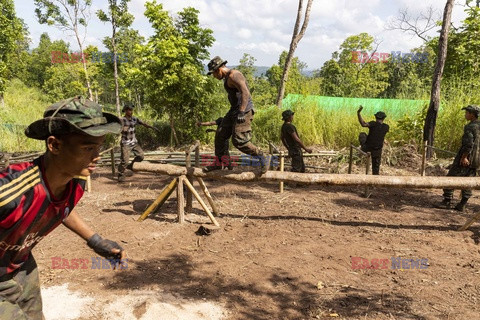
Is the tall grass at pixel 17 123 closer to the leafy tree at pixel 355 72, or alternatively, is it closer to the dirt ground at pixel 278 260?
the dirt ground at pixel 278 260

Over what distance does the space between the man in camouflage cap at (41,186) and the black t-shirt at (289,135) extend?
5.76 m

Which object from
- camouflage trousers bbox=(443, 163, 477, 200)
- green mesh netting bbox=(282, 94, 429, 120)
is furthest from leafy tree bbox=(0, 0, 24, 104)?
camouflage trousers bbox=(443, 163, 477, 200)

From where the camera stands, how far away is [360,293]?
12.3ft

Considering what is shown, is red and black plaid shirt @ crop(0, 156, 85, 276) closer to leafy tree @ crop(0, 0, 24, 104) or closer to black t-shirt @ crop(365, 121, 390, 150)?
black t-shirt @ crop(365, 121, 390, 150)

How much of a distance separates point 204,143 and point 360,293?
10.3 metres

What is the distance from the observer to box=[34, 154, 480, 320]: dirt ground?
3500 millimetres

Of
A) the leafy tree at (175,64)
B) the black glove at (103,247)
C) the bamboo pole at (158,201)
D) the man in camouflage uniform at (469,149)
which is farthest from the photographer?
the leafy tree at (175,64)

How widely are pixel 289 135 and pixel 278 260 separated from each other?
364cm

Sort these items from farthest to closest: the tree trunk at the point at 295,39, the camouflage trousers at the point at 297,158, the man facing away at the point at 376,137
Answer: the tree trunk at the point at 295,39
the camouflage trousers at the point at 297,158
the man facing away at the point at 376,137

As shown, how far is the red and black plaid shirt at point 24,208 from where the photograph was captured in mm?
1528

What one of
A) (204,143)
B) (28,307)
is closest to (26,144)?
(204,143)

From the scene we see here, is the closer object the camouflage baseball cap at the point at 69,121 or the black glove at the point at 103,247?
the camouflage baseball cap at the point at 69,121

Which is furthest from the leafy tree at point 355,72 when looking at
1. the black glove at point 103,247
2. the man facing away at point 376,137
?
the black glove at point 103,247

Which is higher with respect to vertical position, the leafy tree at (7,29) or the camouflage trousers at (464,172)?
the leafy tree at (7,29)
